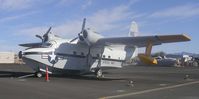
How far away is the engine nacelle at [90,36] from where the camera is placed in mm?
28062

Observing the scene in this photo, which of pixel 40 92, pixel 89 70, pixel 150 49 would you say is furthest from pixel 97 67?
pixel 40 92

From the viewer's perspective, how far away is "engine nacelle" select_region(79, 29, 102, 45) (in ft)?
92.1

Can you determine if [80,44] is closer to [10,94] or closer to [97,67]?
[97,67]

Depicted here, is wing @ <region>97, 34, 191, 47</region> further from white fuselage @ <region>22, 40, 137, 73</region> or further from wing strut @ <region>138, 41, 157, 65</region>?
white fuselage @ <region>22, 40, 137, 73</region>

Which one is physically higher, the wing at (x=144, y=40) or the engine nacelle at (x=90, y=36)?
the engine nacelle at (x=90, y=36)

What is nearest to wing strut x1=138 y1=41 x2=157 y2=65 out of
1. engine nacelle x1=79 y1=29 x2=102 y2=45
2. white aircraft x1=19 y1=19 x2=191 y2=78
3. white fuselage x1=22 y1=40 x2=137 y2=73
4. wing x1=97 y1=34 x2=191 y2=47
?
white aircraft x1=19 y1=19 x2=191 y2=78

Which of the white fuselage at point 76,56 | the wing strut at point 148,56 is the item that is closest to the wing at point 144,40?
the wing strut at point 148,56

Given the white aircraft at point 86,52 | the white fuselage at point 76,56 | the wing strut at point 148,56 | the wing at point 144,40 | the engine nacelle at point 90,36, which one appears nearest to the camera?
the wing at point 144,40

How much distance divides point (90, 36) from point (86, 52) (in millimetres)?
2648

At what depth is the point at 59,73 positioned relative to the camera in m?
30.8

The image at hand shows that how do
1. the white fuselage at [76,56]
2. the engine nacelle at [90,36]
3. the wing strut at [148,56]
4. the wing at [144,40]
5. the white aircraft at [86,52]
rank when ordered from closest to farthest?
the wing at [144,40], the wing strut at [148,56], the white aircraft at [86,52], the white fuselage at [76,56], the engine nacelle at [90,36]

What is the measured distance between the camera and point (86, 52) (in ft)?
99.6

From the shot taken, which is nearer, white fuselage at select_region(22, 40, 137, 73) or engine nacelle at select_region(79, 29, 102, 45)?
→ white fuselage at select_region(22, 40, 137, 73)

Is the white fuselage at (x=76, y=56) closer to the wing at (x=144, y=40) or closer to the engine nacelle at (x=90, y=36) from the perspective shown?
the engine nacelle at (x=90, y=36)
